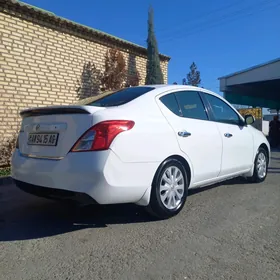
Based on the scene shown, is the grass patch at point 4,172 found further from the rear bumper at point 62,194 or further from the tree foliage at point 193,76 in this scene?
the tree foliage at point 193,76

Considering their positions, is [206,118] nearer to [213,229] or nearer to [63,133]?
[213,229]

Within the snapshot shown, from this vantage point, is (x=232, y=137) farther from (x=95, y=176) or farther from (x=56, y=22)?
(x=56, y=22)

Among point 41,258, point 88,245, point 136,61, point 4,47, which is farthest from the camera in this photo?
point 136,61

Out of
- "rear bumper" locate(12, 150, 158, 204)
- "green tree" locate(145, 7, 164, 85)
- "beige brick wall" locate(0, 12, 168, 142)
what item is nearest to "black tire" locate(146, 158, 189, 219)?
"rear bumper" locate(12, 150, 158, 204)

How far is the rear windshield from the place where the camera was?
3.24 meters

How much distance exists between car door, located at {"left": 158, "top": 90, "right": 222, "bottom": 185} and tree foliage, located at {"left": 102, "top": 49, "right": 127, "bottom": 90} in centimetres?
484

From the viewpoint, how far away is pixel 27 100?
6609mm

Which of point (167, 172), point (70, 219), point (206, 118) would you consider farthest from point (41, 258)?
point (206, 118)

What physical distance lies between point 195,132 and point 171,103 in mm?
472

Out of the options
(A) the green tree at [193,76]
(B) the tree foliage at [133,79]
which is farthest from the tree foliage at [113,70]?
(A) the green tree at [193,76]

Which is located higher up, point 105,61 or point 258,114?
point 105,61

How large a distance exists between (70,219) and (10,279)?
123cm

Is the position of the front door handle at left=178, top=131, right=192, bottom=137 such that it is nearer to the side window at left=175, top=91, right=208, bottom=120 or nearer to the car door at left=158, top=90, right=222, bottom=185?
the car door at left=158, top=90, right=222, bottom=185

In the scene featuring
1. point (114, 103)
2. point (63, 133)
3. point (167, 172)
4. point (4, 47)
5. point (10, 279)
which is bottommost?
point (10, 279)
